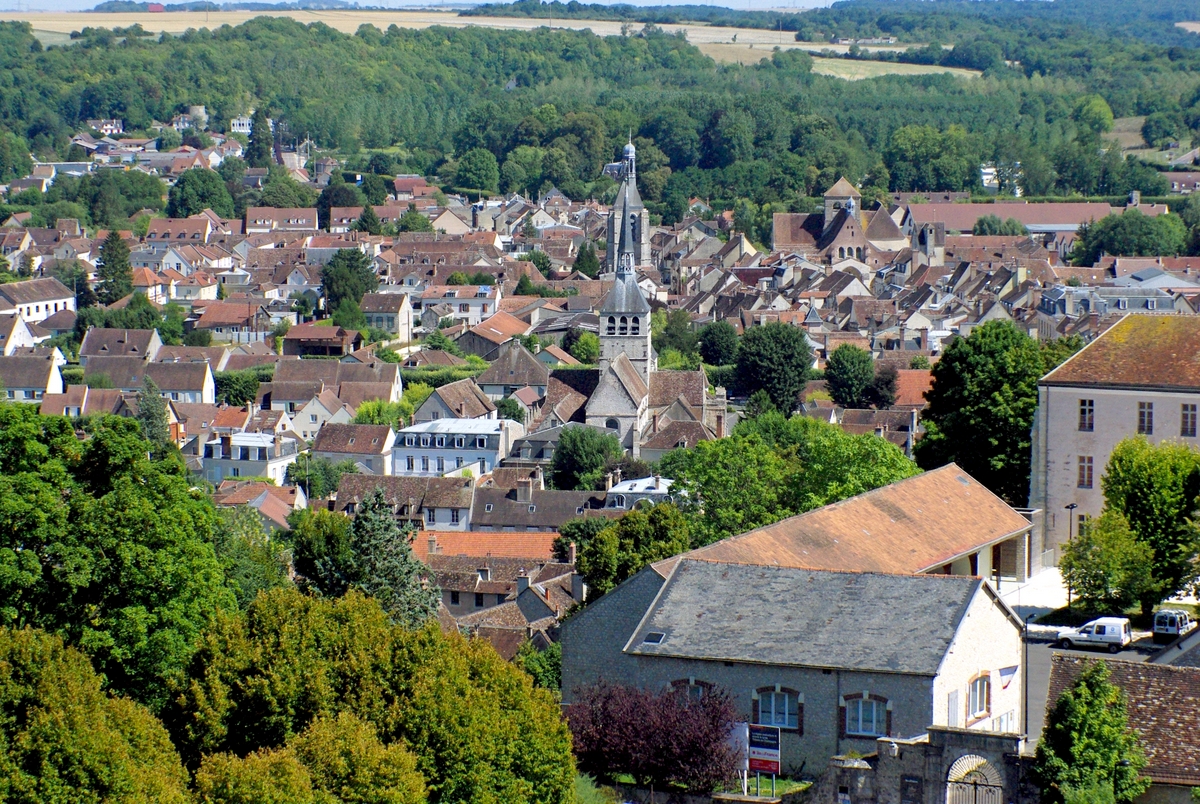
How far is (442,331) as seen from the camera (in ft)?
254

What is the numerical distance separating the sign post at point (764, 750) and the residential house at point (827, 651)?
21 cm

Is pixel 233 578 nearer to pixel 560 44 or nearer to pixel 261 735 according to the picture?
pixel 261 735

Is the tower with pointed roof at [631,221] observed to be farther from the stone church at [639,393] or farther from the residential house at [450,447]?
the residential house at [450,447]

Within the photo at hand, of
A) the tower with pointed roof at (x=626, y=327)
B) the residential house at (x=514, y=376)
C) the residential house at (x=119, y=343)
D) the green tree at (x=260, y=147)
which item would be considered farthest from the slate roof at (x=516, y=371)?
the green tree at (x=260, y=147)

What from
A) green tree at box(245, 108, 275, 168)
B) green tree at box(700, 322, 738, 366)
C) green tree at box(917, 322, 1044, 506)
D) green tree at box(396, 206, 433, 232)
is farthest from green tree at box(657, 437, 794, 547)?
green tree at box(245, 108, 275, 168)

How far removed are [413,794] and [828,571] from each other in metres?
6.24

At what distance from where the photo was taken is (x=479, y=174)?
130 m

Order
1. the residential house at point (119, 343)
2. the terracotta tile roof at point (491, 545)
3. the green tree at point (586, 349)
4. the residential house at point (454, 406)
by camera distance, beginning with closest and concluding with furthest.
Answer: the terracotta tile roof at point (491, 545)
the residential house at point (454, 406)
the green tree at point (586, 349)
the residential house at point (119, 343)

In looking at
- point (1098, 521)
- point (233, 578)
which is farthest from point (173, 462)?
point (1098, 521)

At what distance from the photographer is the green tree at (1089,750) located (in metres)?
17.1

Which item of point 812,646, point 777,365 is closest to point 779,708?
point 812,646

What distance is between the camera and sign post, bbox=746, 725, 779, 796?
1962cm

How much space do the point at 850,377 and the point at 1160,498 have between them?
32667mm

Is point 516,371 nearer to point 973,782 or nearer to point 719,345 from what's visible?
point 719,345
